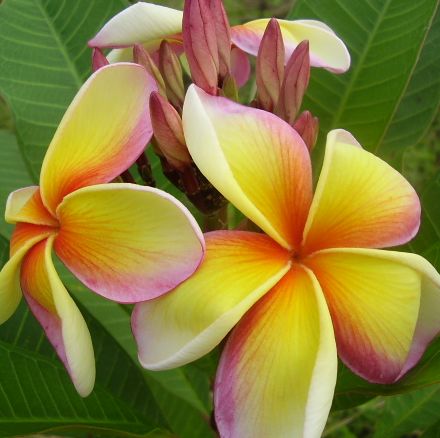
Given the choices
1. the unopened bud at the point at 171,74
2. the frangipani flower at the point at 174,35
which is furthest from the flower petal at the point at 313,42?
the unopened bud at the point at 171,74

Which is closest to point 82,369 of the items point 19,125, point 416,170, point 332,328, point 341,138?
point 332,328

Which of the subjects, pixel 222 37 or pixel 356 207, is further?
pixel 222 37

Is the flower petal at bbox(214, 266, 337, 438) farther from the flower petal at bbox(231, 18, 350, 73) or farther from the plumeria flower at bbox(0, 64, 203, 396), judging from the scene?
the flower petal at bbox(231, 18, 350, 73)

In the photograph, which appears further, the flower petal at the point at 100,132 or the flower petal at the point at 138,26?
the flower petal at the point at 138,26

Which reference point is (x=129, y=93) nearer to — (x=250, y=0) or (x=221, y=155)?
(x=221, y=155)

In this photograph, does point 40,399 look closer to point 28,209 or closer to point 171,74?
point 28,209

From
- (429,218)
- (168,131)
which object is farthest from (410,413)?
(168,131)

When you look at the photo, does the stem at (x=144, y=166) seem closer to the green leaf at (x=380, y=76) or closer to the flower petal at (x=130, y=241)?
the flower petal at (x=130, y=241)
